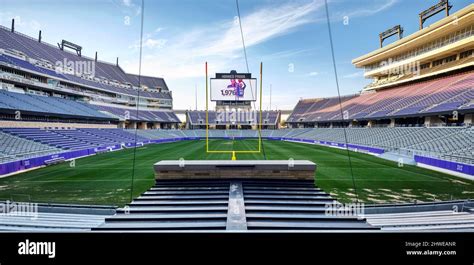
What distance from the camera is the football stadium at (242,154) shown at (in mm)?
3635

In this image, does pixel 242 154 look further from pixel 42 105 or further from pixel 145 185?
pixel 42 105

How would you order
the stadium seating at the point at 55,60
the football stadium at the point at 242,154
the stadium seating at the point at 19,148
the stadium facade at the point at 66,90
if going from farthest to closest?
1. the stadium seating at the point at 55,60
2. the stadium facade at the point at 66,90
3. the stadium seating at the point at 19,148
4. the football stadium at the point at 242,154

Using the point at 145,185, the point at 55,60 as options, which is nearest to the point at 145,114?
the point at 55,60

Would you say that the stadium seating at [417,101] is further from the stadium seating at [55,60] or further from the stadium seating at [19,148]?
the stadium seating at [55,60]

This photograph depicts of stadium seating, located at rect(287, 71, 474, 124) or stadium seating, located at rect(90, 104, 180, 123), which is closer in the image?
stadium seating, located at rect(287, 71, 474, 124)

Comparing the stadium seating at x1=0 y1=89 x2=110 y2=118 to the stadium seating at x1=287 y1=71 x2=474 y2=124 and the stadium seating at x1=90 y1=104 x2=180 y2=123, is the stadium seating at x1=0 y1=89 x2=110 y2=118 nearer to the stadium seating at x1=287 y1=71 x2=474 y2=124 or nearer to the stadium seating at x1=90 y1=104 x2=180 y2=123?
the stadium seating at x1=90 y1=104 x2=180 y2=123

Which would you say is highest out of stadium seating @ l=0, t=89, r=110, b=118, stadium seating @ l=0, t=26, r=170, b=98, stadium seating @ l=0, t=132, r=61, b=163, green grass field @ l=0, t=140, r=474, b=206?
stadium seating @ l=0, t=26, r=170, b=98

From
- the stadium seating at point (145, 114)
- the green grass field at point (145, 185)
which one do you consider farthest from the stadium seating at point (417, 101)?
the stadium seating at point (145, 114)

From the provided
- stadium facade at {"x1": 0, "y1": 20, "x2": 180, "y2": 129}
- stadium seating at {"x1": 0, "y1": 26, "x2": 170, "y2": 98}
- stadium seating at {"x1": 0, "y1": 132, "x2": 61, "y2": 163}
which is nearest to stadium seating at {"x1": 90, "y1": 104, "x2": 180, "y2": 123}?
stadium facade at {"x1": 0, "y1": 20, "x2": 180, "y2": 129}

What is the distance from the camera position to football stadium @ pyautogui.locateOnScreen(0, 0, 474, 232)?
3635 millimetres

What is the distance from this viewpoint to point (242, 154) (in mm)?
21047

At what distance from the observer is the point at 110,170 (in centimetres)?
1376
